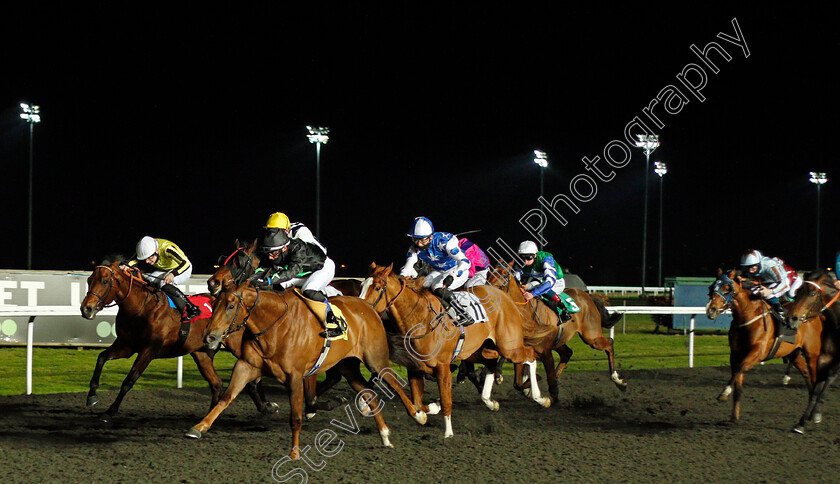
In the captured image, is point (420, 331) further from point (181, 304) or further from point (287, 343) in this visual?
point (181, 304)

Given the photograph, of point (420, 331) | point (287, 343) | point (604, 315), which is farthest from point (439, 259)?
point (604, 315)

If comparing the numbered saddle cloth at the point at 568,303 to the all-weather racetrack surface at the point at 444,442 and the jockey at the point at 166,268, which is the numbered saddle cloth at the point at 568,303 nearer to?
the all-weather racetrack surface at the point at 444,442

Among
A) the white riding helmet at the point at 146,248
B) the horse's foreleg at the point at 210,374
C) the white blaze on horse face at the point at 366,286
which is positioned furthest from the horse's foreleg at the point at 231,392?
the white riding helmet at the point at 146,248

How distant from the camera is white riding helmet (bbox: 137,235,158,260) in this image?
24.1 feet

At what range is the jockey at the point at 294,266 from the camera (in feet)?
18.6

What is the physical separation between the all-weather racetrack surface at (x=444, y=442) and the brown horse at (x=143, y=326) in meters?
0.43

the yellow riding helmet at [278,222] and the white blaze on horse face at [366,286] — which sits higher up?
the yellow riding helmet at [278,222]

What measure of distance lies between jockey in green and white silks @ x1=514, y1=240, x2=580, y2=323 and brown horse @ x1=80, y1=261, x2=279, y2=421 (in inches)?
122

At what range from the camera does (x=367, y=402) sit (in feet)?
18.8

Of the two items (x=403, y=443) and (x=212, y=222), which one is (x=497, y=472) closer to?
(x=403, y=443)

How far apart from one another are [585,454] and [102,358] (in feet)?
14.3

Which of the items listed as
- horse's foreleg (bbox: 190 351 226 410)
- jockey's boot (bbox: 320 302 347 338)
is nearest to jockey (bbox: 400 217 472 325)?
jockey's boot (bbox: 320 302 347 338)

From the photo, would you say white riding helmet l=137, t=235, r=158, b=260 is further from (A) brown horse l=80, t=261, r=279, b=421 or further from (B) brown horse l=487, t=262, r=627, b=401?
(B) brown horse l=487, t=262, r=627, b=401

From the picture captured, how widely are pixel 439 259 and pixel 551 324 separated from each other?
207 centimetres
